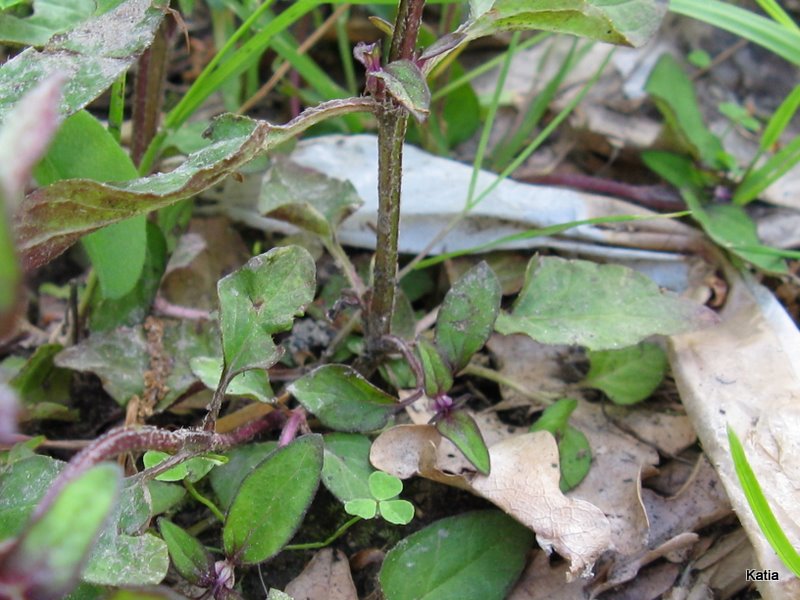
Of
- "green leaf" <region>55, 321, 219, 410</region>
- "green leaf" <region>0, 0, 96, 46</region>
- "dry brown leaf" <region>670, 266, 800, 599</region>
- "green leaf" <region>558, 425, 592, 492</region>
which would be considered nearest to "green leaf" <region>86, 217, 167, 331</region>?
"green leaf" <region>55, 321, 219, 410</region>

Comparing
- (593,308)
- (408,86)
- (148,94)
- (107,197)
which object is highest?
(408,86)

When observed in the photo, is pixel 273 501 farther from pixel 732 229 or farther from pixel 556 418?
pixel 732 229

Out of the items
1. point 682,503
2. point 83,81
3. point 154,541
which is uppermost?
point 83,81

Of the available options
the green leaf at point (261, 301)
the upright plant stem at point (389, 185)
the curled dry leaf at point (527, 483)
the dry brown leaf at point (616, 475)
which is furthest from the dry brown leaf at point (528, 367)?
the green leaf at point (261, 301)

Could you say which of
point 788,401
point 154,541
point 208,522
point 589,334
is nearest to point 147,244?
point 208,522

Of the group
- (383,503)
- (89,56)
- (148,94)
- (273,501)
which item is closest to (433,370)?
(383,503)

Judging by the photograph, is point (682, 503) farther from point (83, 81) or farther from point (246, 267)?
point (83, 81)

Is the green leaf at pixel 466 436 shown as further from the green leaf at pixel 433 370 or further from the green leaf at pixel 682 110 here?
the green leaf at pixel 682 110
